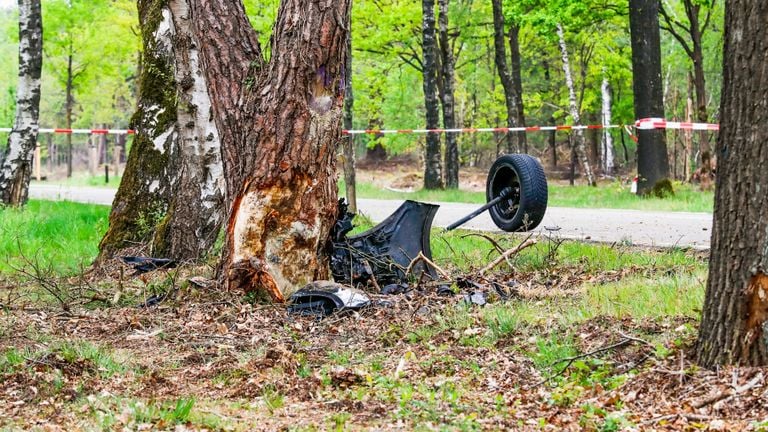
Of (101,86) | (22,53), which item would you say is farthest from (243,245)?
(101,86)

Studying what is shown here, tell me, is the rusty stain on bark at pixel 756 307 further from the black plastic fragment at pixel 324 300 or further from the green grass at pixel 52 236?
the green grass at pixel 52 236

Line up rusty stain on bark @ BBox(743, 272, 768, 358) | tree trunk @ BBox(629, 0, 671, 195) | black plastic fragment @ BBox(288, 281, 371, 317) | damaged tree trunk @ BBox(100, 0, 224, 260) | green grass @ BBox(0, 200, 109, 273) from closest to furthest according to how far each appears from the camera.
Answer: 1. rusty stain on bark @ BBox(743, 272, 768, 358)
2. black plastic fragment @ BBox(288, 281, 371, 317)
3. damaged tree trunk @ BBox(100, 0, 224, 260)
4. green grass @ BBox(0, 200, 109, 273)
5. tree trunk @ BBox(629, 0, 671, 195)

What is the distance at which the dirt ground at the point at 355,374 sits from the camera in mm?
3898

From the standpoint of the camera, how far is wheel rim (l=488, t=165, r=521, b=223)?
9377 millimetres

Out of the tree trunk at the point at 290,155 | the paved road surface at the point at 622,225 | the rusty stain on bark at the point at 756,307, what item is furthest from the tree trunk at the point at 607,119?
the rusty stain on bark at the point at 756,307

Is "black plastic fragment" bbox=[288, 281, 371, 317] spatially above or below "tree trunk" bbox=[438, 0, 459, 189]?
Result: below

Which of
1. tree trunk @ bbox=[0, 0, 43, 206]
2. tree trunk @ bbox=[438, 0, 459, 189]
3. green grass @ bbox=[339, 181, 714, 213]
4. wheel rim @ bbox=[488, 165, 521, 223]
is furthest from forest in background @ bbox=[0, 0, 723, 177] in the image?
wheel rim @ bbox=[488, 165, 521, 223]

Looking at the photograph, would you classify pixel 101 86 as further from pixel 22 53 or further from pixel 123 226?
pixel 123 226

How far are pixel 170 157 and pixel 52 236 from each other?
3.11 m

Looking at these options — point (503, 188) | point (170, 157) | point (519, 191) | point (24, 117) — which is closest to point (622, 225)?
point (503, 188)

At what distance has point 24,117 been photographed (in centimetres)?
1442

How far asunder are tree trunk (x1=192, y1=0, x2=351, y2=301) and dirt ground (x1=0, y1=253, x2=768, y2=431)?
0.39 m

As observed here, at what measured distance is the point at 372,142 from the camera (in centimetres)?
3788

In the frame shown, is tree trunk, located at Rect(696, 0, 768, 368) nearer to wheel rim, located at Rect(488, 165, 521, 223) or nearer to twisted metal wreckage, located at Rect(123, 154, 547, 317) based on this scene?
twisted metal wreckage, located at Rect(123, 154, 547, 317)
